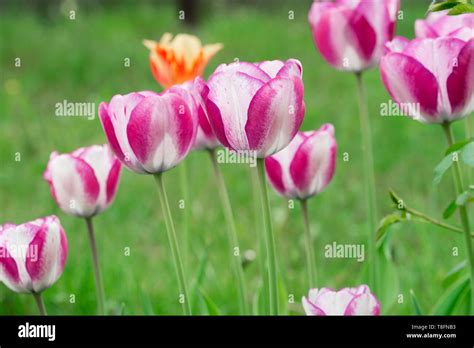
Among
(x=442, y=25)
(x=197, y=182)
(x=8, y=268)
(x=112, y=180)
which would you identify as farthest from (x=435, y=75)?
(x=197, y=182)

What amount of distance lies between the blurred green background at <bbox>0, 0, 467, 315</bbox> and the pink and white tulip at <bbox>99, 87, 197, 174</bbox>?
23 cm

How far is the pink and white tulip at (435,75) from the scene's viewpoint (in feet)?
2.71

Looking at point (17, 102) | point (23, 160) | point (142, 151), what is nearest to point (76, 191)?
Result: point (142, 151)

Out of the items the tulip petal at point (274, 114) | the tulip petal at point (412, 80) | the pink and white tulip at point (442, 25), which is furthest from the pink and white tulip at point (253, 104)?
the pink and white tulip at point (442, 25)

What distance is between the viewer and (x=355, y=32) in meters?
0.98

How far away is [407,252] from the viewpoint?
1646 mm

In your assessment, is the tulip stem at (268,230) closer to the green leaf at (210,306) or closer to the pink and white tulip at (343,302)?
the pink and white tulip at (343,302)

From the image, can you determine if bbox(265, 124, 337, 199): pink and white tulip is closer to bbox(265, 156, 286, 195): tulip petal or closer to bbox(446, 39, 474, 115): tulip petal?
bbox(265, 156, 286, 195): tulip petal

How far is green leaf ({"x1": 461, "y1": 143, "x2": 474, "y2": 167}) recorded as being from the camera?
29.1 inches

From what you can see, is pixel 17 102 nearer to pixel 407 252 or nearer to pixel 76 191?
pixel 407 252

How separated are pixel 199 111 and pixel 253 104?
12 cm

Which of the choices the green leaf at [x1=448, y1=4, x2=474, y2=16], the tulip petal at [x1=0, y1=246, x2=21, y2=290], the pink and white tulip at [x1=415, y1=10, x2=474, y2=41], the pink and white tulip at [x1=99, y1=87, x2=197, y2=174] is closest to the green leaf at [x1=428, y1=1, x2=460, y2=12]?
the green leaf at [x1=448, y1=4, x2=474, y2=16]

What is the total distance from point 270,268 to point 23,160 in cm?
159

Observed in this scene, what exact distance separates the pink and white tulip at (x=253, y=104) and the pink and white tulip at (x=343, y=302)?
157 mm
